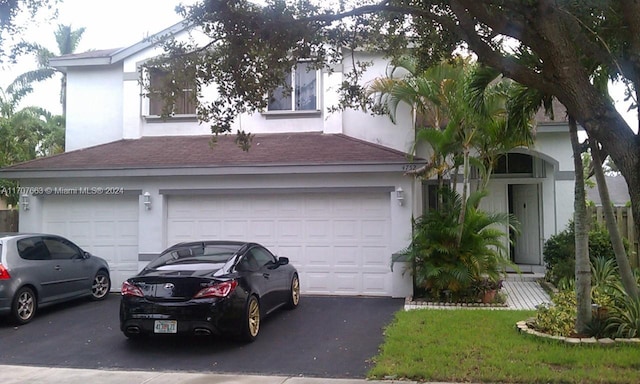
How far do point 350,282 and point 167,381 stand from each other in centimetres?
622

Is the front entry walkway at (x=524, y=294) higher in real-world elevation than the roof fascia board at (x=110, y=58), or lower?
lower

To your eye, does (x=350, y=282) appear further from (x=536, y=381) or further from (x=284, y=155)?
(x=536, y=381)

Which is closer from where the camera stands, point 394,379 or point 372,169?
point 394,379

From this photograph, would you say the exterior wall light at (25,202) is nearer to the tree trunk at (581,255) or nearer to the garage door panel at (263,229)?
the garage door panel at (263,229)

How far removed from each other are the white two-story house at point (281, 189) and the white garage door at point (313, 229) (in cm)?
2

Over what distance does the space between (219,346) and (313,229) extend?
189 inches

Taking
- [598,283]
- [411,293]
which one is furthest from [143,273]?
[598,283]

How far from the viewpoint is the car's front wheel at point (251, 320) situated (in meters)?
7.82

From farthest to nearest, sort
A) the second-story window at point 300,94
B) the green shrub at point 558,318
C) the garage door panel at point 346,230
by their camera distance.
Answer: the second-story window at point 300,94, the garage door panel at point 346,230, the green shrub at point 558,318

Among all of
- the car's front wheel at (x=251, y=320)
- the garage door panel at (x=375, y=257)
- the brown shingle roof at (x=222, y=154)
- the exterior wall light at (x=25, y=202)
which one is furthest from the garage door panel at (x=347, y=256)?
the exterior wall light at (x=25, y=202)

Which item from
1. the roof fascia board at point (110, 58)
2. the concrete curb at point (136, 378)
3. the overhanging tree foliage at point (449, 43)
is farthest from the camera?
the roof fascia board at point (110, 58)

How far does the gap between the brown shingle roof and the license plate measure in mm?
4986

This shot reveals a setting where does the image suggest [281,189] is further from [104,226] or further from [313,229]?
[104,226]

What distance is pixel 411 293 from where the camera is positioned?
454 inches
